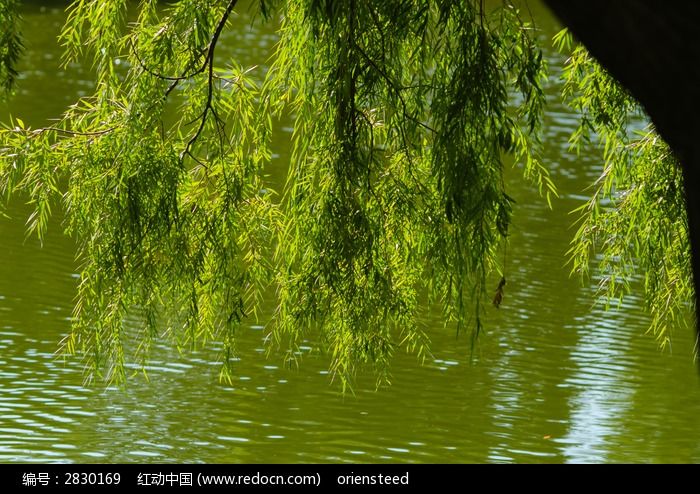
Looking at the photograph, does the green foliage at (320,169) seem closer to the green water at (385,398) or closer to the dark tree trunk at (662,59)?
the green water at (385,398)

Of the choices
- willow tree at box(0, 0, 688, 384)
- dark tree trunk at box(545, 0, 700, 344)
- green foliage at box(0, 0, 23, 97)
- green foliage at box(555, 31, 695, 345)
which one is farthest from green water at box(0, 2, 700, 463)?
dark tree trunk at box(545, 0, 700, 344)

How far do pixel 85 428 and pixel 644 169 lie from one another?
12.7 ft

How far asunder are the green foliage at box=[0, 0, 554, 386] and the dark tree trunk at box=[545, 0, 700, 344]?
8.32 feet

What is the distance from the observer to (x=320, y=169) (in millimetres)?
5031

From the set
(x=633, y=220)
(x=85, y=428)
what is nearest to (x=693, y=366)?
(x=633, y=220)

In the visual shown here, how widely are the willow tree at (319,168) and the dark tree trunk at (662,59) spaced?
2.53m

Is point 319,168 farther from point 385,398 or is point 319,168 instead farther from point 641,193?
point 385,398

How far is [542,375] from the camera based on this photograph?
9.32 m

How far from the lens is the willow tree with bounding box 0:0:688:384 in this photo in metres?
4.70

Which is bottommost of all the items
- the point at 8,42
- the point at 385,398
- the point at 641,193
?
the point at 385,398

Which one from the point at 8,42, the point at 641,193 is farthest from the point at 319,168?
the point at 641,193

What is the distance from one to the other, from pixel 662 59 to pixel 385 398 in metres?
6.86

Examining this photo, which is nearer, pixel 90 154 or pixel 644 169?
pixel 90 154
